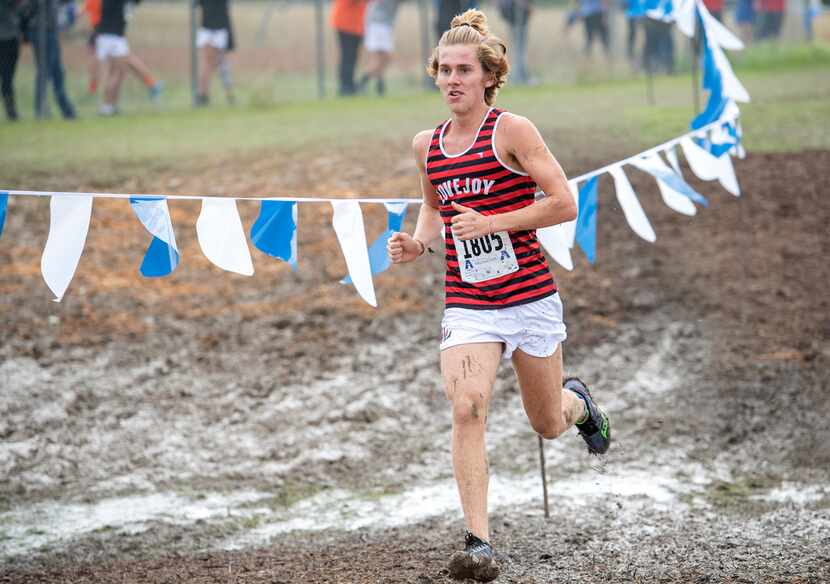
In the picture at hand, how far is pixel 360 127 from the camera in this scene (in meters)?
14.4

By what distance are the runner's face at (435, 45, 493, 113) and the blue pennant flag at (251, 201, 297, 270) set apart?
118 cm

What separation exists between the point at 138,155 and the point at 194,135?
149cm

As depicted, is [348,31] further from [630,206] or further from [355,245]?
[355,245]

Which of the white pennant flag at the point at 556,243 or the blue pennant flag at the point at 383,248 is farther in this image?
the white pennant flag at the point at 556,243

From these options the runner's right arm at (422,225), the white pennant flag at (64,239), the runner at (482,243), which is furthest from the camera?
the white pennant flag at (64,239)

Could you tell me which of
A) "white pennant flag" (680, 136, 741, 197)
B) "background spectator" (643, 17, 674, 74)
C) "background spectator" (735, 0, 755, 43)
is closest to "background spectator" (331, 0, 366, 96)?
"background spectator" (643, 17, 674, 74)

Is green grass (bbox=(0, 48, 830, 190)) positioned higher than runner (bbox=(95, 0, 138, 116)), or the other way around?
runner (bbox=(95, 0, 138, 116))

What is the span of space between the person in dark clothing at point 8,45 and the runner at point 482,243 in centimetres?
1124

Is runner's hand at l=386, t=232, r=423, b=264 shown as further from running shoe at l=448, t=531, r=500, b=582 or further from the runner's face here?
running shoe at l=448, t=531, r=500, b=582

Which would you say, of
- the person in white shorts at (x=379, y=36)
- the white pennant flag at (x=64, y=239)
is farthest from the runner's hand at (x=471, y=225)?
the person in white shorts at (x=379, y=36)

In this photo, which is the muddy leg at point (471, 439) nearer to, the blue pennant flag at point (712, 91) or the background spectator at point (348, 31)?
the blue pennant flag at point (712, 91)

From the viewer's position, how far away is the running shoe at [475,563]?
14.6 feet

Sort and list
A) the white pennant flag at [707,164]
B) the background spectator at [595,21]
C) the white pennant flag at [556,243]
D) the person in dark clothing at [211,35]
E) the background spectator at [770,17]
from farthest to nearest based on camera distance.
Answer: the background spectator at [770,17] < the background spectator at [595,21] < the person in dark clothing at [211,35] < the white pennant flag at [707,164] < the white pennant flag at [556,243]

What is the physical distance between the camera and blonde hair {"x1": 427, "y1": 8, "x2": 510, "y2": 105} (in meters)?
4.70
